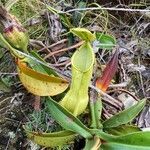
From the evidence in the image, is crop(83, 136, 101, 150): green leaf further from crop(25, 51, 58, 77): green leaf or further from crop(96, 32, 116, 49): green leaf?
crop(96, 32, 116, 49): green leaf

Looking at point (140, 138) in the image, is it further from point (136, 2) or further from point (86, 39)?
point (136, 2)

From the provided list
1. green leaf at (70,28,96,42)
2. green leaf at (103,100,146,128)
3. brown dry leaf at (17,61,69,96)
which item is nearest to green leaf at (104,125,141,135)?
green leaf at (103,100,146,128)

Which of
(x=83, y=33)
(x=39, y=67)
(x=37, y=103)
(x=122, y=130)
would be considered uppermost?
(x=83, y=33)

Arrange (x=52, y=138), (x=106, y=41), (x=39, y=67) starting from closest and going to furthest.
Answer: (x=52, y=138), (x=39, y=67), (x=106, y=41)

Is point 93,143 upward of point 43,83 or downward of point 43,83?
downward

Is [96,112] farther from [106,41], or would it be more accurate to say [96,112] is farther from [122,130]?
[106,41]

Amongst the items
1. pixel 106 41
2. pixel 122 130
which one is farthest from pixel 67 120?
pixel 106 41

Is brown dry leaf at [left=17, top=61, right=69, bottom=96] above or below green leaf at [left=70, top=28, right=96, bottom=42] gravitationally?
below
